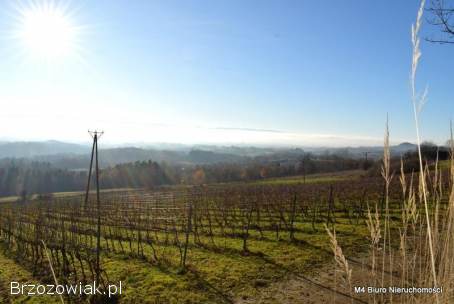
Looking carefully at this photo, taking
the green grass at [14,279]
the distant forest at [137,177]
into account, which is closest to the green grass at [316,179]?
the distant forest at [137,177]

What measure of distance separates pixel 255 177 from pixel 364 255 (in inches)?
2354

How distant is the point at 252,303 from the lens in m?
6.34

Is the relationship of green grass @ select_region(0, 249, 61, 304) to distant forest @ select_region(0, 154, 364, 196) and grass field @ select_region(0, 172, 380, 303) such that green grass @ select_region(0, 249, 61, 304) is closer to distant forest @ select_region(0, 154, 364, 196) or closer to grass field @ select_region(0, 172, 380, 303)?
grass field @ select_region(0, 172, 380, 303)

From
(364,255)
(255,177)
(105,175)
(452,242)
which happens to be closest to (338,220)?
(364,255)

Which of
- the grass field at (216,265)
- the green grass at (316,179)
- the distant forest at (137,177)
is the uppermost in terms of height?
the grass field at (216,265)

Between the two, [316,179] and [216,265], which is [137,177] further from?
[216,265]

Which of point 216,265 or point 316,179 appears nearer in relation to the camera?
point 216,265


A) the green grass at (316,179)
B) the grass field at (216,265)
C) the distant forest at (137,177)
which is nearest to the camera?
the grass field at (216,265)

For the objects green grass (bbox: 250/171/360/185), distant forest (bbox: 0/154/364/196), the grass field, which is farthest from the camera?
distant forest (bbox: 0/154/364/196)

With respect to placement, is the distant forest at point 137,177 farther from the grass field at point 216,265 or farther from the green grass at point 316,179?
the grass field at point 216,265

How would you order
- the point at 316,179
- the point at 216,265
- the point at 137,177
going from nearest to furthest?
the point at 216,265
the point at 316,179
the point at 137,177

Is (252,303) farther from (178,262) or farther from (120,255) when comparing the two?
(120,255)

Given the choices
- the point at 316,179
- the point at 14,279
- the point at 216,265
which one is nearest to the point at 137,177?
the point at 316,179

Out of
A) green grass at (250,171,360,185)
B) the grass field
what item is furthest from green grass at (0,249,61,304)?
green grass at (250,171,360,185)
